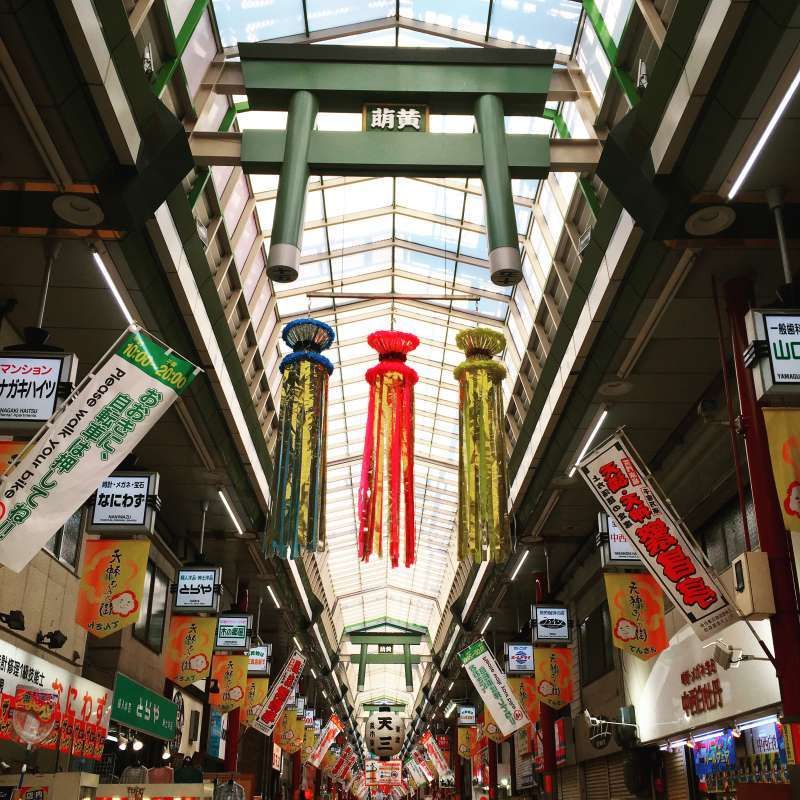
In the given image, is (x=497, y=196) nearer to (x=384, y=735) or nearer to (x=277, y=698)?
(x=277, y=698)

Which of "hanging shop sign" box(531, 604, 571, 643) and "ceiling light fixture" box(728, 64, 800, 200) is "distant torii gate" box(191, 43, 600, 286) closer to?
"ceiling light fixture" box(728, 64, 800, 200)

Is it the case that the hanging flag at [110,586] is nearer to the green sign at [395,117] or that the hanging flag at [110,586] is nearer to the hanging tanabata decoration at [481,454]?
the hanging tanabata decoration at [481,454]

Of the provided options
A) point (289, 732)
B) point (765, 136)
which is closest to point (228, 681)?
point (289, 732)

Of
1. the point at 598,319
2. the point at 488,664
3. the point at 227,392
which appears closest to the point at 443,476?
the point at 488,664

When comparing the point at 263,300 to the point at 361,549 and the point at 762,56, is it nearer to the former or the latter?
the point at 361,549

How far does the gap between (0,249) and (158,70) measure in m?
2.17

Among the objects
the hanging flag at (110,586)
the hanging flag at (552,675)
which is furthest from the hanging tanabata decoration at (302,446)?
the hanging flag at (552,675)

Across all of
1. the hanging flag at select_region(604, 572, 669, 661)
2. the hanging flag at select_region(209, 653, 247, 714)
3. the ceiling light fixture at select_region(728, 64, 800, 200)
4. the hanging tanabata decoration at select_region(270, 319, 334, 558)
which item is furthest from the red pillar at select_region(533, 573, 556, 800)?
the ceiling light fixture at select_region(728, 64, 800, 200)

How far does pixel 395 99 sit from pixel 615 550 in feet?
24.6

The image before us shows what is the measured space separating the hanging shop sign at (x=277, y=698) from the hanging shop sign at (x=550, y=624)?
671cm

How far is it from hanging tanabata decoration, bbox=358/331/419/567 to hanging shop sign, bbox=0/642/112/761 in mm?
3176

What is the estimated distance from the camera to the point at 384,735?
82.0 ft

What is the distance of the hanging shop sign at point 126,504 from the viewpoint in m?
10.5

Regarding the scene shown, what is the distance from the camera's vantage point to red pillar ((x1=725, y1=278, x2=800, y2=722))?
6.94 metres
